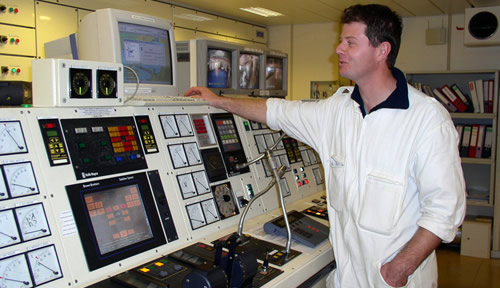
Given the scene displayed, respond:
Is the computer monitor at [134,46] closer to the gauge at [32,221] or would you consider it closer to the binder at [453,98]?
the gauge at [32,221]

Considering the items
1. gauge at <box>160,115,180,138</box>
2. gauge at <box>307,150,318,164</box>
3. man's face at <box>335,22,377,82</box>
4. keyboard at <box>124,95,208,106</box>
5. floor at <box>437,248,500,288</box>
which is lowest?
floor at <box>437,248,500,288</box>

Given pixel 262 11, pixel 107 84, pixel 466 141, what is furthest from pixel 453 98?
pixel 107 84

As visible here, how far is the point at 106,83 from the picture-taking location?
1.64 meters

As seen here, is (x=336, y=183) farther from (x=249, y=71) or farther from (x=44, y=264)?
(x=249, y=71)

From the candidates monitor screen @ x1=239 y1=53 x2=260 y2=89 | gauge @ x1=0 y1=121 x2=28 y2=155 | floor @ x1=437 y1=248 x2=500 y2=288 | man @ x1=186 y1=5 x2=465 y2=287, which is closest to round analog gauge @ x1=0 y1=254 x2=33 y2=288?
gauge @ x1=0 y1=121 x2=28 y2=155

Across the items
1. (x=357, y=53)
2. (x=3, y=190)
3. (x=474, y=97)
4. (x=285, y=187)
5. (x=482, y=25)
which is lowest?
(x=285, y=187)

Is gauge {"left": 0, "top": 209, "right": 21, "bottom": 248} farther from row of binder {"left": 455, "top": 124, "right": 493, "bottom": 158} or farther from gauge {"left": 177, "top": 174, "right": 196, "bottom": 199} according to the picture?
row of binder {"left": 455, "top": 124, "right": 493, "bottom": 158}

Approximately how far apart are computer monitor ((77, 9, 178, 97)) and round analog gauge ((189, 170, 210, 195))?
46 centimetres

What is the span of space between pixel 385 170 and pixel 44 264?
3.94ft

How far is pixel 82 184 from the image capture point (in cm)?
150

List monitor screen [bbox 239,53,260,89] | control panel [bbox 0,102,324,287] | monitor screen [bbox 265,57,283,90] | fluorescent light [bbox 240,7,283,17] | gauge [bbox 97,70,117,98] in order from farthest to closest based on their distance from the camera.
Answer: fluorescent light [bbox 240,7,283,17]
monitor screen [bbox 265,57,283,90]
monitor screen [bbox 239,53,260,89]
gauge [bbox 97,70,117,98]
control panel [bbox 0,102,324,287]

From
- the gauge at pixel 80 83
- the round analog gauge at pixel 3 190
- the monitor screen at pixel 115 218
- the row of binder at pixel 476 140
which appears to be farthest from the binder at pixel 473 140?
the round analog gauge at pixel 3 190

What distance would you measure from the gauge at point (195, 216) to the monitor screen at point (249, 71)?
4.22 ft

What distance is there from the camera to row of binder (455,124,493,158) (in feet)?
14.2
